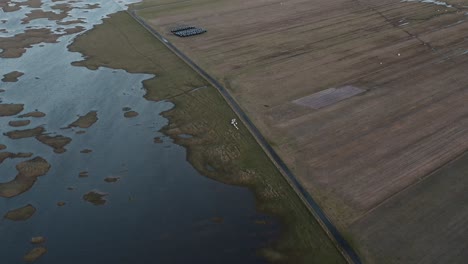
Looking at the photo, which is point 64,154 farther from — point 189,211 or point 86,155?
point 189,211

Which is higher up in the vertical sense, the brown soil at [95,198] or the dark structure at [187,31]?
the dark structure at [187,31]

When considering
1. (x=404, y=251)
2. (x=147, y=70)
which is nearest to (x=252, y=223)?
(x=404, y=251)

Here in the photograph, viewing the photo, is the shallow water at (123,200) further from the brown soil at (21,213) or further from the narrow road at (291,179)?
the narrow road at (291,179)

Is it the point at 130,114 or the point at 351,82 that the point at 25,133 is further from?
the point at 351,82

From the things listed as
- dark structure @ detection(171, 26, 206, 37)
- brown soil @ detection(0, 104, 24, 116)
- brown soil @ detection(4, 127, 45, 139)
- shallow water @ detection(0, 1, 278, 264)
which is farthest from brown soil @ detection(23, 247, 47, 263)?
dark structure @ detection(171, 26, 206, 37)

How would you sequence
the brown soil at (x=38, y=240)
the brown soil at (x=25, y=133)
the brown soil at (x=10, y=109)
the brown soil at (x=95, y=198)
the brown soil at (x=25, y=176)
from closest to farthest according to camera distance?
1. the brown soil at (x=38, y=240)
2. the brown soil at (x=95, y=198)
3. the brown soil at (x=25, y=176)
4. the brown soil at (x=25, y=133)
5. the brown soil at (x=10, y=109)

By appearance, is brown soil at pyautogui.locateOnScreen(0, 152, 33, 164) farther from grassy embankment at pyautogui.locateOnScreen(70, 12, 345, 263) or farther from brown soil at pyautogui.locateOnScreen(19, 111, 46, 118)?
grassy embankment at pyautogui.locateOnScreen(70, 12, 345, 263)

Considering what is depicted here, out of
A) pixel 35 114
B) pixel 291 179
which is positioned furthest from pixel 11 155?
pixel 291 179

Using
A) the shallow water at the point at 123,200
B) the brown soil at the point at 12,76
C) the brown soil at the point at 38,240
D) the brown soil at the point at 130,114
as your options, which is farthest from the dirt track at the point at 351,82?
the brown soil at the point at 12,76
